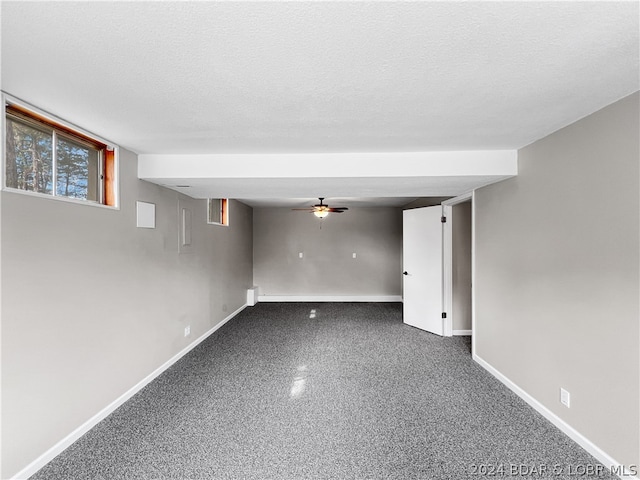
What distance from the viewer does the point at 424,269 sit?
16.2 ft

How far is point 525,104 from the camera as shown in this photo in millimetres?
1912

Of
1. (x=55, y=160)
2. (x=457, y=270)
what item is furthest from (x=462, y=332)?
(x=55, y=160)

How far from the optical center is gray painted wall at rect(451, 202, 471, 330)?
467 centimetres

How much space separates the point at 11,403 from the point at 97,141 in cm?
182

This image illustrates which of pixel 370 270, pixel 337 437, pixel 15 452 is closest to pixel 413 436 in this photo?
pixel 337 437

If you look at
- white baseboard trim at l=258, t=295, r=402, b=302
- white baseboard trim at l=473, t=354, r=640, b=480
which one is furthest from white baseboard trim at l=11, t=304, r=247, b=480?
white baseboard trim at l=258, t=295, r=402, b=302

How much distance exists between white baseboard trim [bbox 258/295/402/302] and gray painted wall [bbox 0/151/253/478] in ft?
12.0

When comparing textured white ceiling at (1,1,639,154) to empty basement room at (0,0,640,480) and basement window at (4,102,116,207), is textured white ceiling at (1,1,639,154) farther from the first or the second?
basement window at (4,102,116,207)

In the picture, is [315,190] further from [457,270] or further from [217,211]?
Result: [457,270]

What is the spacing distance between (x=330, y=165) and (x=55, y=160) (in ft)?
6.69

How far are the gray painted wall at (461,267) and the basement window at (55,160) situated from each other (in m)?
4.23

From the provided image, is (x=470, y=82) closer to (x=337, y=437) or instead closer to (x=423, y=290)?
(x=337, y=437)

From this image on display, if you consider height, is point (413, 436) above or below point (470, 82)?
below

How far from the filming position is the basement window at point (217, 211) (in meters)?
4.91
